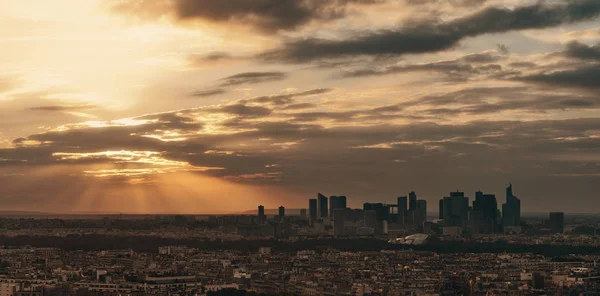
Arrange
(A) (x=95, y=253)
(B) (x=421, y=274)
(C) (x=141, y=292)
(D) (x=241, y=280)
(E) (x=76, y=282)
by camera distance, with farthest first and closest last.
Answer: (A) (x=95, y=253) → (B) (x=421, y=274) → (D) (x=241, y=280) → (E) (x=76, y=282) → (C) (x=141, y=292)

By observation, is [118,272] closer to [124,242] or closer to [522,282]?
[522,282]

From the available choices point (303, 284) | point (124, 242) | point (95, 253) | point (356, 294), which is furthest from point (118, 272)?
point (124, 242)

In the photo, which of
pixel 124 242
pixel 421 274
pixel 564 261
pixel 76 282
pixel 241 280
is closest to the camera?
pixel 76 282

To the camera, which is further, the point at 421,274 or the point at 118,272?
the point at 421,274

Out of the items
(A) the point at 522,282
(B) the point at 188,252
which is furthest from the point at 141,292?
(B) the point at 188,252

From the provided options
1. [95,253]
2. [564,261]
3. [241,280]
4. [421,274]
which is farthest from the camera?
[95,253]

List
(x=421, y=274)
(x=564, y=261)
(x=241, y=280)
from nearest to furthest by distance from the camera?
1. (x=241, y=280)
2. (x=421, y=274)
3. (x=564, y=261)

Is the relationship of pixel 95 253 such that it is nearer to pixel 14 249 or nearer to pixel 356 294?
pixel 14 249

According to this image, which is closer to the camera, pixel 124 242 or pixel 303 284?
pixel 303 284
